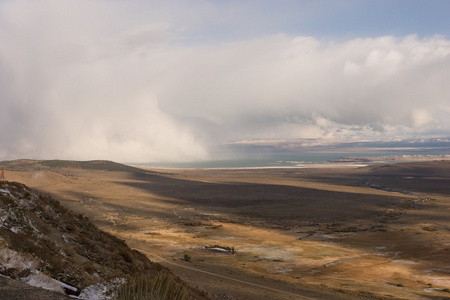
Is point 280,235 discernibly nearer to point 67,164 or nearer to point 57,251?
point 57,251

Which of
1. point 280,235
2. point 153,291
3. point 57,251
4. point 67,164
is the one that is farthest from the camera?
point 67,164

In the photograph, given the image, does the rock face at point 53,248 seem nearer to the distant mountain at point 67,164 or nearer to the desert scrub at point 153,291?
the desert scrub at point 153,291

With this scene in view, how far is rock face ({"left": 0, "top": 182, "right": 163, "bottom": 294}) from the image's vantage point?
6.98 meters

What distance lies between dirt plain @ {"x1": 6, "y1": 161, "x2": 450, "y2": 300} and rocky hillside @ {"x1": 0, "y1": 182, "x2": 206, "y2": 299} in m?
4.28

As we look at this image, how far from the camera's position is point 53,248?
8906 millimetres

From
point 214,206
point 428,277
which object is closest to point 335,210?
point 214,206

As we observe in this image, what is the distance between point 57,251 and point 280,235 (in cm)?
2851

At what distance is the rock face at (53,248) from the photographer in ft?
22.9

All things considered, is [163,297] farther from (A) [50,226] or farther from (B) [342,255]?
(B) [342,255]

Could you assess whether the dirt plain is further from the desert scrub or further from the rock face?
the desert scrub

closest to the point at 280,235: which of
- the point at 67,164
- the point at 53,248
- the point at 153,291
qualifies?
the point at 53,248

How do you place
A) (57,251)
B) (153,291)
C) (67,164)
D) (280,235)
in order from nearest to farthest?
(153,291), (57,251), (280,235), (67,164)

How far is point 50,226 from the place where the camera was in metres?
11.0

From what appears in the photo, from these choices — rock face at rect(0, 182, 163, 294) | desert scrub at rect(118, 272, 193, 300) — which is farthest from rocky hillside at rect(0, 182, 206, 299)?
desert scrub at rect(118, 272, 193, 300)
